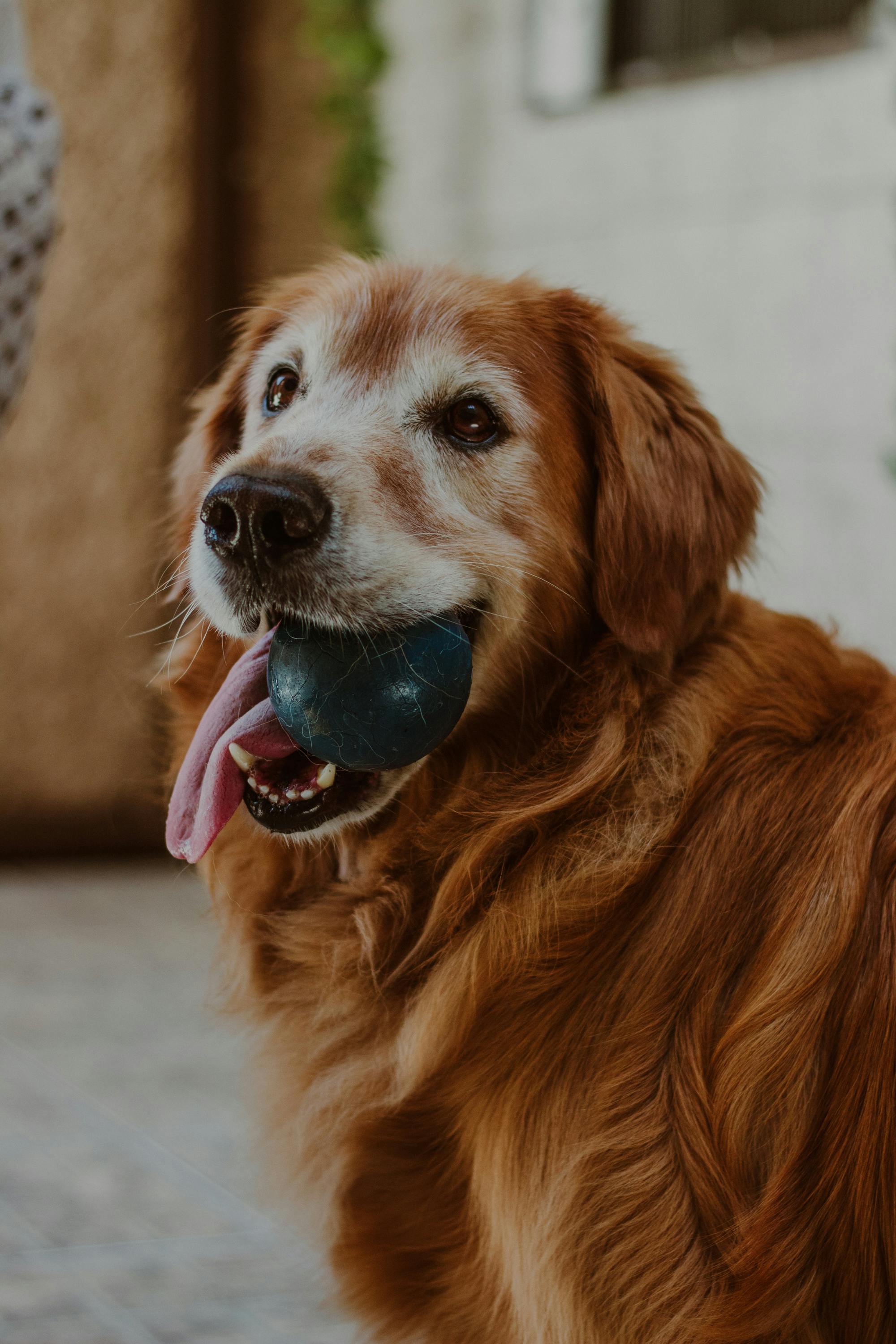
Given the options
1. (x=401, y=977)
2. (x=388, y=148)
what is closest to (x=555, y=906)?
(x=401, y=977)

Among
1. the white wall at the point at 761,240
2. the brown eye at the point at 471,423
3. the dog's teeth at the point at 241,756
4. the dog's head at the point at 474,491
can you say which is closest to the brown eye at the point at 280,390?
the dog's head at the point at 474,491

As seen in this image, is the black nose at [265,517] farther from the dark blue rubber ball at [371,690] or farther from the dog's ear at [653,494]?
the dog's ear at [653,494]

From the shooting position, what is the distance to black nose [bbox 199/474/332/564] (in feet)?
4.48

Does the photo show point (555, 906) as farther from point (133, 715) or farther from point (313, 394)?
point (133, 715)

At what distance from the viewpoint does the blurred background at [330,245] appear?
12.0 feet

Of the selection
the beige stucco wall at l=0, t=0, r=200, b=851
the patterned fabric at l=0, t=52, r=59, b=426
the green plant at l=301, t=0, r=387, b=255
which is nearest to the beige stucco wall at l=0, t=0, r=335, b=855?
the beige stucco wall at l=0, t=0, r=200, b=851

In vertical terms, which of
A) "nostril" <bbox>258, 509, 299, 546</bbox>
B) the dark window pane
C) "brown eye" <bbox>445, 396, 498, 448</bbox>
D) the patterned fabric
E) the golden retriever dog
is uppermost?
the dark window pane

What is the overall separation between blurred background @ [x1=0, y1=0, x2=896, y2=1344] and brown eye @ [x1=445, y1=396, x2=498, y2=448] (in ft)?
5.94

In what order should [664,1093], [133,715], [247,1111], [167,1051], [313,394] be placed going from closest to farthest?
1. [664,1093]
2. [313,394]
3. [247,1111]
4. [167,1051]
5. [133,715]

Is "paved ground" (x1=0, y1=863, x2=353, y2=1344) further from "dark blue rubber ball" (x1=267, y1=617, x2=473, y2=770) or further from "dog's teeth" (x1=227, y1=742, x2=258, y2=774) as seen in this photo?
"dark blue rubber ball" (x1=267, y1=617, x2=473, y2=770)

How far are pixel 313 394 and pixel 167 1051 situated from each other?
1792 millimetres

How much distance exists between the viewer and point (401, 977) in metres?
1.49

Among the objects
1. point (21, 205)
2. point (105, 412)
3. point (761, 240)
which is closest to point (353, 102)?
point (105, 412)

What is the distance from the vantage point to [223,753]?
1471 mm
